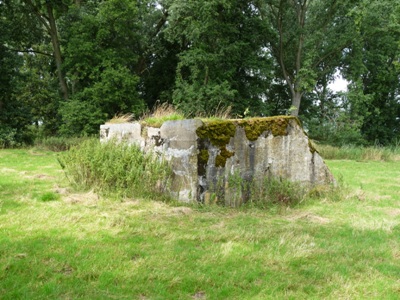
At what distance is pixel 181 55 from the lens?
23.7 metres

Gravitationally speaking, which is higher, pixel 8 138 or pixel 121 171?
pixel 8 138

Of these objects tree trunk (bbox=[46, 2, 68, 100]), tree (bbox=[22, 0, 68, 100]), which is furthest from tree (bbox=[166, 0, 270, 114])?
tree trunk (bbox=[46, 2, 68, 100])

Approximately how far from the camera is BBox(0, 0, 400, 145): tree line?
→ 21969 millimetres

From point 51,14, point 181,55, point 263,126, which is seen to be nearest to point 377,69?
point 181,55

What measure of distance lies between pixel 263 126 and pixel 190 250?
3.49m

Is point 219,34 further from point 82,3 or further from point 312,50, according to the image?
point 82,3

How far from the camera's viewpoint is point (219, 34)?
2303cm

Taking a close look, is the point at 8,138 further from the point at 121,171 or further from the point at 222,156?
the point at 222,156

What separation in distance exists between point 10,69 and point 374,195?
20903 millimetres

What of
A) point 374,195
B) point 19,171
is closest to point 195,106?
point 19,171

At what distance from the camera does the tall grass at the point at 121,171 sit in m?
7.00

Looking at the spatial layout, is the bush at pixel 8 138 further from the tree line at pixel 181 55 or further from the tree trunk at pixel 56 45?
the tree trunk at pixel 56 45

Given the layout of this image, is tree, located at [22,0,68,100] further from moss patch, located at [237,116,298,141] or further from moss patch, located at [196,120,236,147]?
moss patch, located at [237,116,298,141]

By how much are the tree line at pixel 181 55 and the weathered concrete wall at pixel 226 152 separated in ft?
41.5
